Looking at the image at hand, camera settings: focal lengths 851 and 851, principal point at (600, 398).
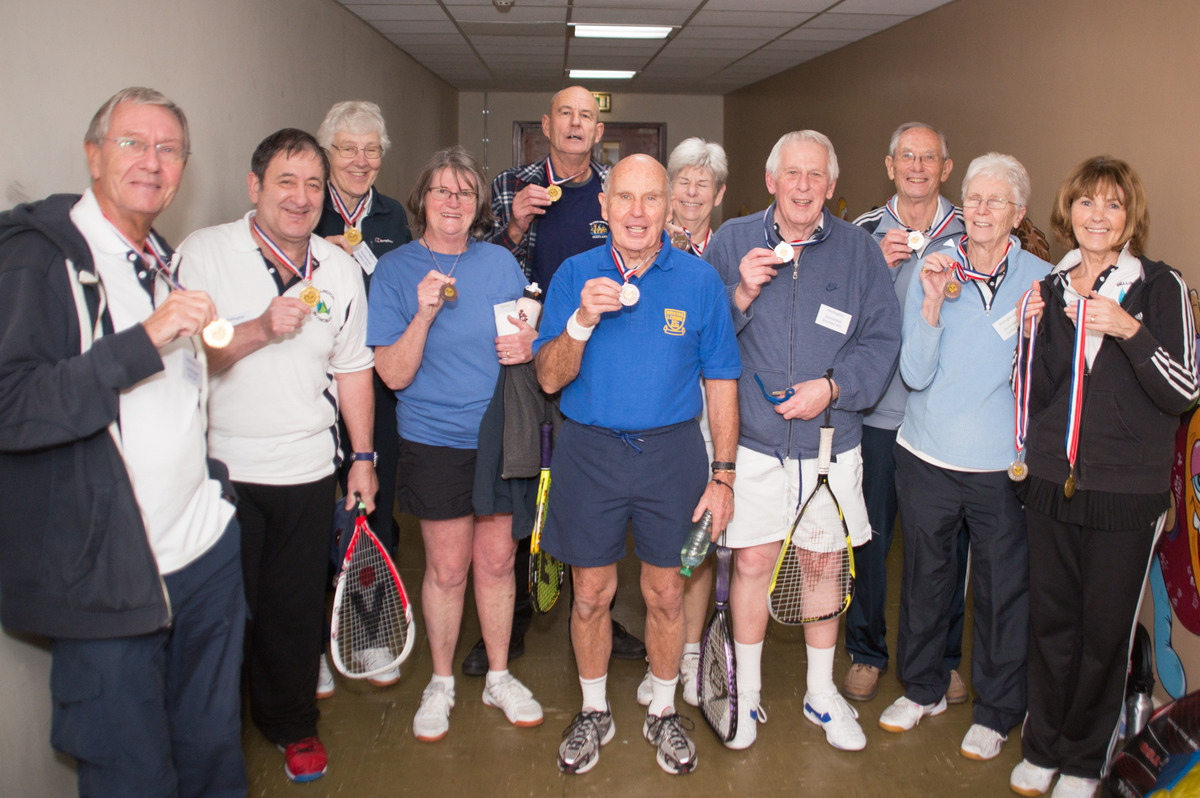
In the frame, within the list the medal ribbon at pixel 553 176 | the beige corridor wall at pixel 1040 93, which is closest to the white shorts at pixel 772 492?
the medal ribbon at pixel 553 176

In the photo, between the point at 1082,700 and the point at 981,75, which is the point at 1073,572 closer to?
the point at 1082,700

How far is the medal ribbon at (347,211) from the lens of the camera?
141 inches

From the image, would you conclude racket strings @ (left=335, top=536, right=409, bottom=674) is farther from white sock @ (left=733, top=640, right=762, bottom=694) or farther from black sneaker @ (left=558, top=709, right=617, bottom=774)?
white sock @ (left=733, top=640, right=762, bottom=694)

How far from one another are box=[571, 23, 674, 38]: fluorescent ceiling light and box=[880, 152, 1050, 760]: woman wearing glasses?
5905mm

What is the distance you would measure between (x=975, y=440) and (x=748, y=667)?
1.18m

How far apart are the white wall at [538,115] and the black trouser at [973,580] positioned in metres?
11.2

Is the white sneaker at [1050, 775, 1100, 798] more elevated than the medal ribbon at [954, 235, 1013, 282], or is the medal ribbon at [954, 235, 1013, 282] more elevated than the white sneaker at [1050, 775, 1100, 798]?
the medal ribbon at [954, 235, 1013, 282]

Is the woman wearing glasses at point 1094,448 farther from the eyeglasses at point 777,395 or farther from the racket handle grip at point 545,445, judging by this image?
the racket handle grip at point 545,445

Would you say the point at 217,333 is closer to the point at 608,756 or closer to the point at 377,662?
the point at 377,662

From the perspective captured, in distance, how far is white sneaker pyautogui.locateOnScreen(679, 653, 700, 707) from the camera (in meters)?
3.44

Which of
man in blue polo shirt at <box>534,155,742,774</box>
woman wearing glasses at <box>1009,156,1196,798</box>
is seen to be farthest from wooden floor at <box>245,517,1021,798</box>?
woman wearing glasses at <box>1009,156,1196,798</box>

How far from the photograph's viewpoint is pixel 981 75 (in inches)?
239

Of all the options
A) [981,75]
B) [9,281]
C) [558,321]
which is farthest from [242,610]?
[981,75]

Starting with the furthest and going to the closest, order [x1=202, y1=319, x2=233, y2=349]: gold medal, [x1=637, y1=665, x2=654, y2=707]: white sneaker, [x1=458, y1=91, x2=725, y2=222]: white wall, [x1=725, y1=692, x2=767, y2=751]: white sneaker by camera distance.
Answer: [x1=458, y1=91, x2=725, y2=222]: white wall
[x1=637, y1=665, x2=654, y2=707]: white sneaker
[x1=725, y1=692, x2=767, y2=751]: white sneaker
[x1=202, y1=319, x2=233, y2=349]: gold medal
